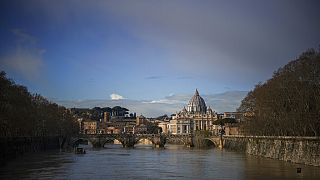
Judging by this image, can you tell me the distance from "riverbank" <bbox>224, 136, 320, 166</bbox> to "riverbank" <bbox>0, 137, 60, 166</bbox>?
38167 millimetres

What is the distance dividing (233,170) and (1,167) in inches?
1082

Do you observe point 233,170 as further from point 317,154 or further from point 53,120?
point 53,120

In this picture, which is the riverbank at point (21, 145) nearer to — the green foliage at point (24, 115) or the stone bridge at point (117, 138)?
the green foliage at point (24, 115)

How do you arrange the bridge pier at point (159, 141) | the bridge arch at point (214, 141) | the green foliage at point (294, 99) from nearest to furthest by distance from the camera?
the green foliage at point (294, 99), the bridge arch at point (214, 141), the bridge pier at point (159, 141)

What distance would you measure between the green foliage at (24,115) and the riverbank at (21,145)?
1.69 metres

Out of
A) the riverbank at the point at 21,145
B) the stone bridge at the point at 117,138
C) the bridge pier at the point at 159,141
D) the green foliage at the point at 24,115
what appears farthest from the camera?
the bridge pier at the point at 159,141

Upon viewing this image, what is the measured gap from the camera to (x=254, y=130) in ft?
322

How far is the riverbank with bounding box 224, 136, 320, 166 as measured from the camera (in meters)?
62.4

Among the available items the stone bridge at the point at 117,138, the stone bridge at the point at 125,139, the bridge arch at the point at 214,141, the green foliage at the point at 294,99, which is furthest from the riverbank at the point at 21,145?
the bridge arch at the point at 214,141

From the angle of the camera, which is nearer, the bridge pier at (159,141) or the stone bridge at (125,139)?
the stone bridge at (125,139)

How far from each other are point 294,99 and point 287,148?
840 cm

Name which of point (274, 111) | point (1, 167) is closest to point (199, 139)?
point (274, 111)

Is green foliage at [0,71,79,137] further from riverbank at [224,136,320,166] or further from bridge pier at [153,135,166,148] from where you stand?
riverbank at [224,136,320,166]

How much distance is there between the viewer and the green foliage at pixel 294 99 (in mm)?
64188
